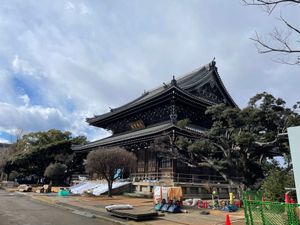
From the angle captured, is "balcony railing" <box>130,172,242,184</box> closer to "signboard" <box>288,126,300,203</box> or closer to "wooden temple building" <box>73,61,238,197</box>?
"wooden temple building" <box>73,61,238,197</box>

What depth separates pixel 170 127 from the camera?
26547 mm

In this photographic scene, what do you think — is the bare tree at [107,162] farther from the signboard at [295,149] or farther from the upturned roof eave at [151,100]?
the signboard at [295,149]

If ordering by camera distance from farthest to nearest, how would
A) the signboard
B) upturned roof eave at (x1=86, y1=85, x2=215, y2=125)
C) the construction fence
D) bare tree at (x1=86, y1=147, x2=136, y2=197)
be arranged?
upturned roof eave at (x1=86, y1=85, x2=215, y2=125) < bare tree at (x1=86, y1=147, x2=136, y2=197) < the signboard < the construction fence

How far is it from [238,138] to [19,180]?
49370mm

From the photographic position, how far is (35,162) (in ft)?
161

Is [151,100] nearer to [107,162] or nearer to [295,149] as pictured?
[107,162]

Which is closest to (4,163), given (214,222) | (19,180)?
(19,180)

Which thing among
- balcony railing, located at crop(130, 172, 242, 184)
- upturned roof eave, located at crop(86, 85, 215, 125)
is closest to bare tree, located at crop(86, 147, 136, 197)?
balcony railing, located at crop(130, 172, 242, 184)

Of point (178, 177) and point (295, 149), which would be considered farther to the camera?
point (178, 177)

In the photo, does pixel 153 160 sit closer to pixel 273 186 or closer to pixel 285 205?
pixel 273 186

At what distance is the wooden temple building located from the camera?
27844 mm

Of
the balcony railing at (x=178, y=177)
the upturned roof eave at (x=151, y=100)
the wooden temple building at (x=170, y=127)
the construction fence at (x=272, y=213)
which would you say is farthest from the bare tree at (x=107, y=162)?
the construction fence at (x=272, y=213)

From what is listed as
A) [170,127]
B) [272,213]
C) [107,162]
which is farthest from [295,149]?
[107,162]

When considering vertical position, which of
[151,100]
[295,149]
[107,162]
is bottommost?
[295,149]
